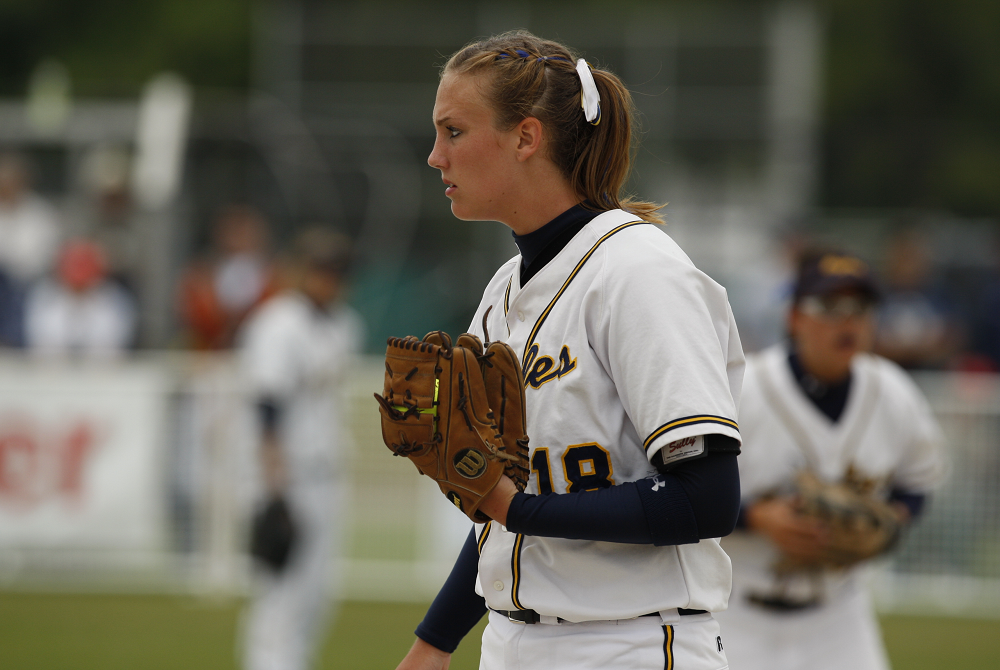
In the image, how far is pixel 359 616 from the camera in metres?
8.10

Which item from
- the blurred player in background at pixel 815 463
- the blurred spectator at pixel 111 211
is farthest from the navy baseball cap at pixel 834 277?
the blurred spectator at pixel 111 211

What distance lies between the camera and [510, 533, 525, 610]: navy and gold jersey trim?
2.21 m

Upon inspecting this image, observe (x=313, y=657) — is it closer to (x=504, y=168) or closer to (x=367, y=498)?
(x=367, y=498)

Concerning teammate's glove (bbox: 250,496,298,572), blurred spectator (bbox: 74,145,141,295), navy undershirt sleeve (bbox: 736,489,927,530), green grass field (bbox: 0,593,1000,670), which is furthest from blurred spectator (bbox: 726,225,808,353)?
blurred spectator (bbox: 74,145,141,295)

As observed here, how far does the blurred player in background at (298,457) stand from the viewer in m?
6.22

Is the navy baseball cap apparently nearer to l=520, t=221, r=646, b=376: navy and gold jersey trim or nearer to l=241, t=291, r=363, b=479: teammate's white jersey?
l=520, t=221, r=646, b=376: navy and gold jersey trim

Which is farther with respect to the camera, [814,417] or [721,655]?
[814,417]

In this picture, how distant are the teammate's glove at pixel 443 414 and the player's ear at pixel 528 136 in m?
0.36

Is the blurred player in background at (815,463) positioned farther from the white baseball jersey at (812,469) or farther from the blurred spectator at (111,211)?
the blurred spectator at (111,211)

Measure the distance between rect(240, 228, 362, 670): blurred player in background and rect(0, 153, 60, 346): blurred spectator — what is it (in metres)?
3.74

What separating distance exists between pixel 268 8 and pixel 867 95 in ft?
40.8

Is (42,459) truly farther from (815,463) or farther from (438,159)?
(438,159)

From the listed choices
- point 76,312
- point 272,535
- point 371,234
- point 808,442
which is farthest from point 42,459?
point 371,234

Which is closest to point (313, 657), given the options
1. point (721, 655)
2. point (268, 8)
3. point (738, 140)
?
point (721, 655)
